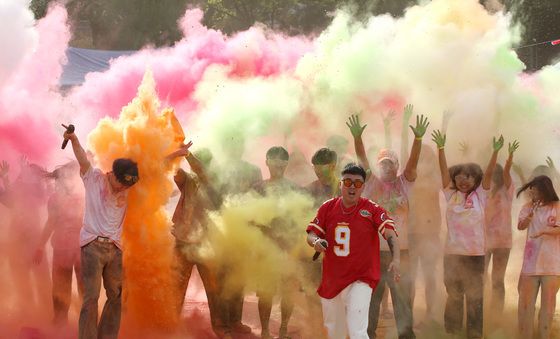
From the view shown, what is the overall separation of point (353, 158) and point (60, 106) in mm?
2873

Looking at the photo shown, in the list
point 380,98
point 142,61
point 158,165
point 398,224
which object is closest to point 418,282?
point 398,224

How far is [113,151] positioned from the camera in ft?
22.9

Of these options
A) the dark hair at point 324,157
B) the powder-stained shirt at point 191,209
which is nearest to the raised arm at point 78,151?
the powder-stained shirt at point 191,209

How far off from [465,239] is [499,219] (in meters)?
0.75

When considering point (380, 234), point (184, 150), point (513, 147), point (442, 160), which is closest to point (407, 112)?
point (442, 160)

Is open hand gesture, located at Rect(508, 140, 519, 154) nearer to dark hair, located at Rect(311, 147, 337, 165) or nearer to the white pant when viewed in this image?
dark hair, located at Rect(311, 147, 337, 165)

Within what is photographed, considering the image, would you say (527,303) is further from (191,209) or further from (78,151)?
(78,151)

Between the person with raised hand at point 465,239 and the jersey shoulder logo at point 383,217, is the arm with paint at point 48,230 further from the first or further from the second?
the person with raised hand at point 465,239

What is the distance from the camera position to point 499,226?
26.1 feet

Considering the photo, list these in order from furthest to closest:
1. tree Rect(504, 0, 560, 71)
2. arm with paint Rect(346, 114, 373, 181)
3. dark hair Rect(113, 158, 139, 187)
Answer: tree Rect(504, 0, 560, 71) → arm with paint Rect(346, 114, 373, 181) → dark hair Rect(113, 158, 139, 187)

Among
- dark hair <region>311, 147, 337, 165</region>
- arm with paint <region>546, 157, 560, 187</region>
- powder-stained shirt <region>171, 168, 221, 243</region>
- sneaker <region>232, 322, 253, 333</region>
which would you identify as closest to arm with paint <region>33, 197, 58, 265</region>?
powder-stained shirt <region>171, 168, 221, 243</region>

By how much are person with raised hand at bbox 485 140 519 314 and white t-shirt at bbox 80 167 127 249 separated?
3525 millimetres

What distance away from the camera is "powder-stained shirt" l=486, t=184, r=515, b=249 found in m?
7.95

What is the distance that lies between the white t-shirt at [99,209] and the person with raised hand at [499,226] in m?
3.53
